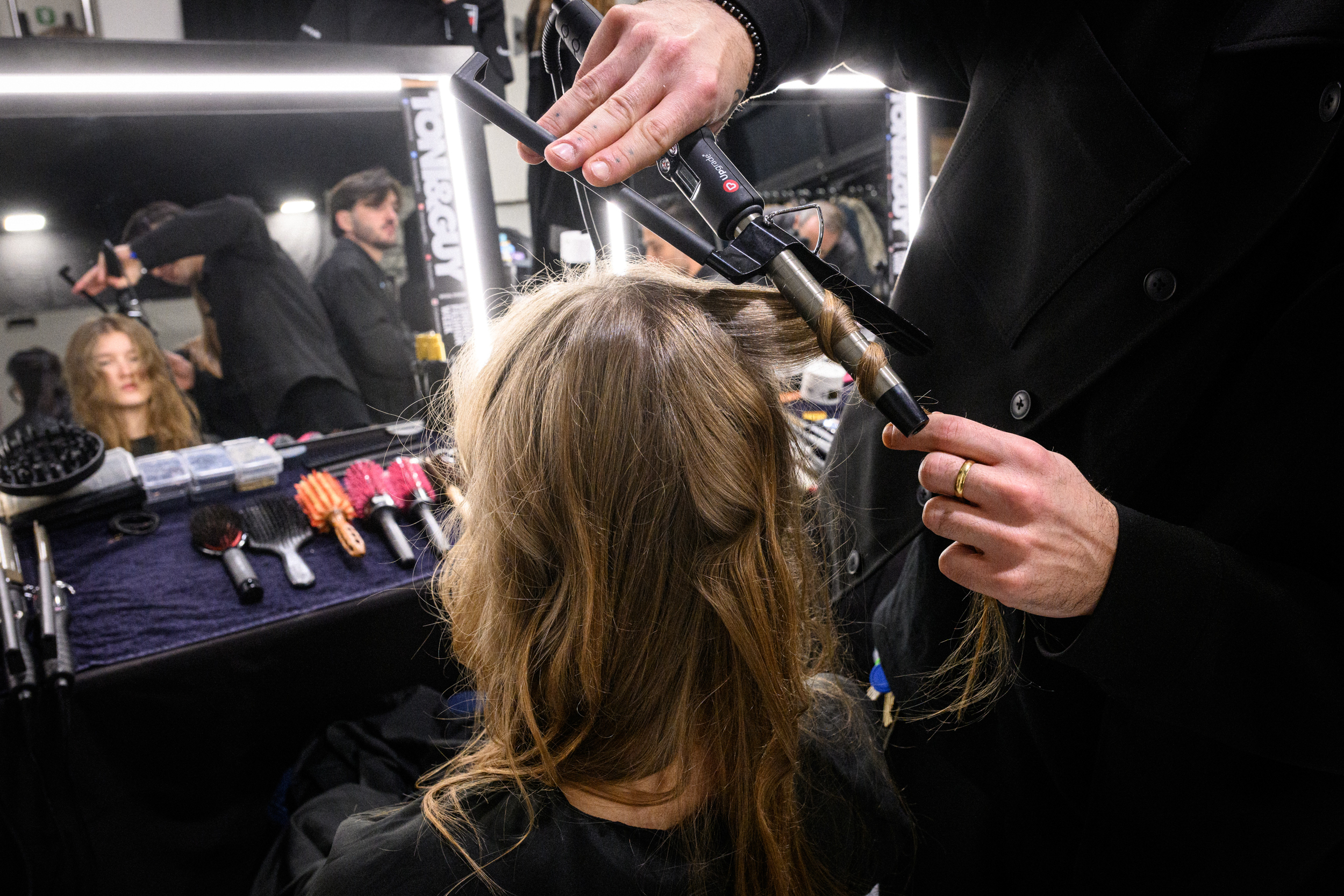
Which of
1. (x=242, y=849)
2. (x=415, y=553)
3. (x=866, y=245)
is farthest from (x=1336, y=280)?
(x=866, y=245)

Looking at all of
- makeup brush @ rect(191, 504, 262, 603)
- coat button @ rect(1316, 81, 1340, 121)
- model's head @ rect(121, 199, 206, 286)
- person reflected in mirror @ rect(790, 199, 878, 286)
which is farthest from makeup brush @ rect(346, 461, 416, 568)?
person reflected in mirror @ rect(790, 199, 878, 286)

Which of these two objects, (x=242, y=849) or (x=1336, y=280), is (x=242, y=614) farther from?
(x=1336, y=280)

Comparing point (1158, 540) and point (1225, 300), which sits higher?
point (1225, 300)

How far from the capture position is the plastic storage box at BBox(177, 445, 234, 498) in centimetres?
161

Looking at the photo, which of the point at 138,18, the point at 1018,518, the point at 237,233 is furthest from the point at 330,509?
the point at 138,18

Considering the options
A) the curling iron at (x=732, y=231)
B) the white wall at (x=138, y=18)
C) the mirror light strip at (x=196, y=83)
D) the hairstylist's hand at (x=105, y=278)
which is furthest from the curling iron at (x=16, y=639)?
the white wall at (x=138, y=18)

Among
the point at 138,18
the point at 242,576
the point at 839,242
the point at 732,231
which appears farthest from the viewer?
the point at 138,18

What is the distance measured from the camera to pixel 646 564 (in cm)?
72

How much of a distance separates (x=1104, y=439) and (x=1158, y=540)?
193mm

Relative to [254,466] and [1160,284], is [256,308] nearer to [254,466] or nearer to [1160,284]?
[254,466]

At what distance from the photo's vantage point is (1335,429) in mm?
631

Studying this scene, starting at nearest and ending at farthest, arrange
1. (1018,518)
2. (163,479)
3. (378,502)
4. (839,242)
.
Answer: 1. (1018,518)
2. (378,502)
3. (163,479)
4. (839,242)

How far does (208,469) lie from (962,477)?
Answer: 5.24 feet

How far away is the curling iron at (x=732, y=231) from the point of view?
63 cm
